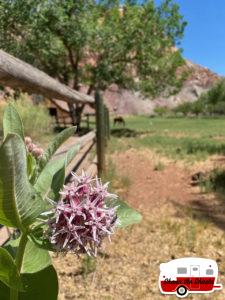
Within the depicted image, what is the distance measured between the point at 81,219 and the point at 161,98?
83876 mm

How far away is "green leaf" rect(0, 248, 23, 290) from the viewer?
114 cm

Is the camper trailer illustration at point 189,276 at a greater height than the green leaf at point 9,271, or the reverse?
the green leaf at point 9,271

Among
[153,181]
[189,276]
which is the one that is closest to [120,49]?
[153,181]

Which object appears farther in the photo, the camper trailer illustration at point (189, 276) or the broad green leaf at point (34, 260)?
the camper trailer illustration at point (189, 276)

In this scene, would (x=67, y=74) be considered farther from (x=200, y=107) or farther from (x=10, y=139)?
(x=200, y=107)

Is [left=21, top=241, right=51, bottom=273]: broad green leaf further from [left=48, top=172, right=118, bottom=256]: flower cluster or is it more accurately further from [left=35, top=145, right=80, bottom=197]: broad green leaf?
[left=48, top=172, right=118, bottom=256]: flower cluster

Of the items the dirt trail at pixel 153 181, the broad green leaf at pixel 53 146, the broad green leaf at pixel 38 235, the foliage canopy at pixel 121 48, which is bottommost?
the dirt trail at pixel 153 181

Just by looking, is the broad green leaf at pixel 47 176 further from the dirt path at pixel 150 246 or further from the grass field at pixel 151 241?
the dirt path at pixel 150 246

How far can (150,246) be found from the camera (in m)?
4.96

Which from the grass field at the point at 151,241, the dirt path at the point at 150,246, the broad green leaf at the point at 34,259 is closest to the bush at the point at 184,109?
the grass field at the point at 151,241

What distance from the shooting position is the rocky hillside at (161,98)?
7462 cm

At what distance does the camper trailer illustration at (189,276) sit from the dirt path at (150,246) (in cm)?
89

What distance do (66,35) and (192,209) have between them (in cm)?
1434

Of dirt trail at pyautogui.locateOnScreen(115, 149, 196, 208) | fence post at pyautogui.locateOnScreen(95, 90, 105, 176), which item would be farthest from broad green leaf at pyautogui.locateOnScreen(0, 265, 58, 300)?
fence post at pyautogui.locateOnScreen(95, 90, 105, 176)
